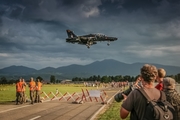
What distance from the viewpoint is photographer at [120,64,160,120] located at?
171 inches

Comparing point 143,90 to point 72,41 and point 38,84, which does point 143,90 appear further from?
point 72,41

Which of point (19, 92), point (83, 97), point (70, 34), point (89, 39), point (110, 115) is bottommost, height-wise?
point (110, 115)

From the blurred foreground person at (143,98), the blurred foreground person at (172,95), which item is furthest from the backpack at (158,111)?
the blurred foreground person at (172,95)

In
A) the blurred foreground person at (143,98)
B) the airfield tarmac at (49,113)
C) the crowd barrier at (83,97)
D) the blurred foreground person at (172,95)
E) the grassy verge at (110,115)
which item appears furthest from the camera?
the crowd barrier at (83,97)

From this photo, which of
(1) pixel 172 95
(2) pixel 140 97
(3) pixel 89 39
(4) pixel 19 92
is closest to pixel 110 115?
(1) pixel 172 95

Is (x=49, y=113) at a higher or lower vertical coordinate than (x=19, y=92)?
lower

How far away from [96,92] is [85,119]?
9.94 meters

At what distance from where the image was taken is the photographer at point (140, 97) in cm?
433

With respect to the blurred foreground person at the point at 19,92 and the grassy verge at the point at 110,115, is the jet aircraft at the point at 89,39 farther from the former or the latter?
the grassy verge at the point at 110,115

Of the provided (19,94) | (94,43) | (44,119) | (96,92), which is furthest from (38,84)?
(94,43)

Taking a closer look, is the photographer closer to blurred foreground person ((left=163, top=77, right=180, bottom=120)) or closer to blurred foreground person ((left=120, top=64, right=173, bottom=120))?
blurred foreground person ((left=120, top=64, right=173, bottom=120))

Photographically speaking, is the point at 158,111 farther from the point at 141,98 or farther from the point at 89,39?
the point at 89,39

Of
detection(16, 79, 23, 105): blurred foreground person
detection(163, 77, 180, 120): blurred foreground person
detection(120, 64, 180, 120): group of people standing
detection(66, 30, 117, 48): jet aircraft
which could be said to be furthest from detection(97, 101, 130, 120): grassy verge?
detection(66, 30, 117, 48): jet aircraft

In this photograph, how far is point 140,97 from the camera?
4.34 metres
